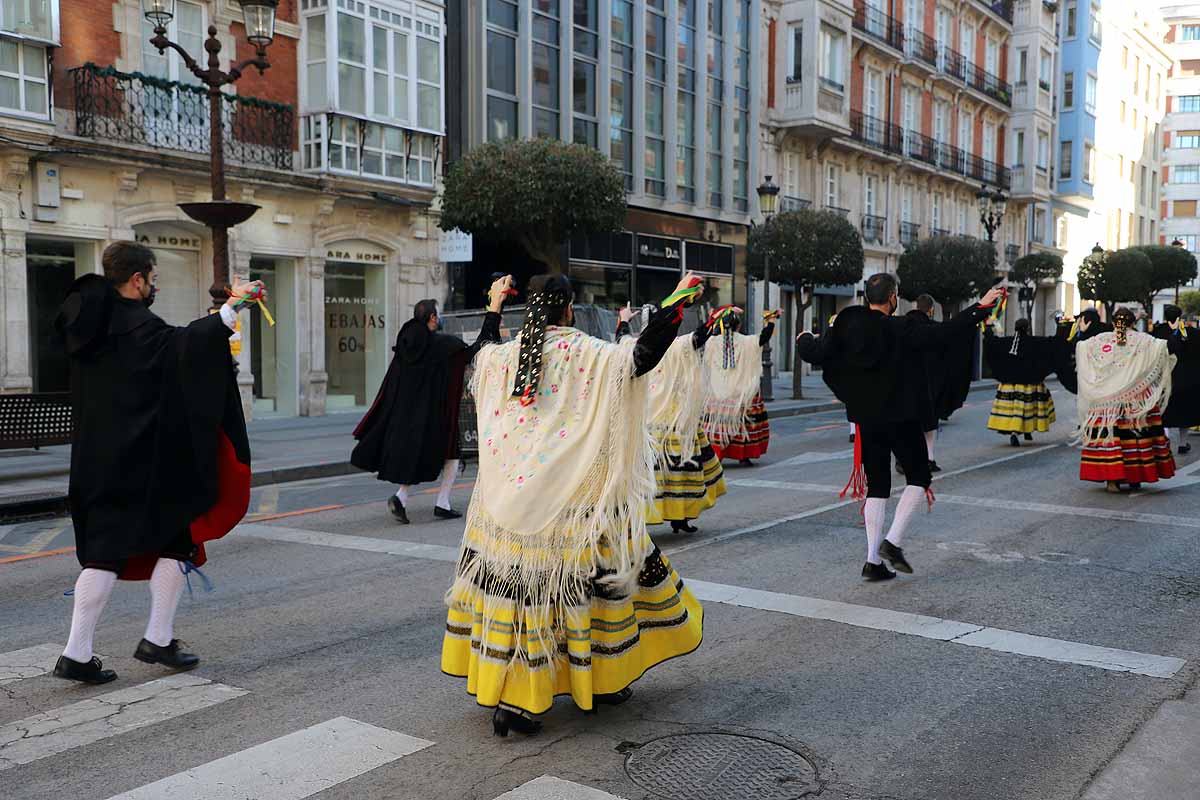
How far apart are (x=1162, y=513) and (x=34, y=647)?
28.7ft

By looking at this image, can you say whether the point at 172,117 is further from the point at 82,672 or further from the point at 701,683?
the point at 701,683

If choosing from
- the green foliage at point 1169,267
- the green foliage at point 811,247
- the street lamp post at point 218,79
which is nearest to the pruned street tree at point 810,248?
the green foliage at point 811,247

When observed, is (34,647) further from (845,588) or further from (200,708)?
(845,588)

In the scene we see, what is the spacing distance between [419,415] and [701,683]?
5023mm

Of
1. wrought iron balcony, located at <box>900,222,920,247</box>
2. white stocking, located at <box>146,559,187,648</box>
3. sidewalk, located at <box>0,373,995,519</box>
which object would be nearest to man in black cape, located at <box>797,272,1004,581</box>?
white stocking, located at <box>146,559,187,648</box>

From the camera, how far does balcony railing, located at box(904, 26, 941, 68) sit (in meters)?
42.3

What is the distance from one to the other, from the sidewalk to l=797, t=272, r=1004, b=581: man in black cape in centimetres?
749

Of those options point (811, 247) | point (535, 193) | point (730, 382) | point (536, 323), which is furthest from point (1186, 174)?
point (536, 323)

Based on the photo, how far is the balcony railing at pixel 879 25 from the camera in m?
38.6

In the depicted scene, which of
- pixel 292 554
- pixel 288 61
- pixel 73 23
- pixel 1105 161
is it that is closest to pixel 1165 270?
pixel 1105 161

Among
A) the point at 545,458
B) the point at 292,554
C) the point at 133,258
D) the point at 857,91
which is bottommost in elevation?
the point at 292,554

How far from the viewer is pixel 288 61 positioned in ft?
67.5

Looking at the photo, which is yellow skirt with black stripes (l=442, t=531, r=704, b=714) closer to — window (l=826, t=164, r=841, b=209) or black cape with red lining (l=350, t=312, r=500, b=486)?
black cape with red lining (l=350, t=312, r=500, b=486)

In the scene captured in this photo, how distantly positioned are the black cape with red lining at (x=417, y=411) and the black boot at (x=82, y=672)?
4446mm
